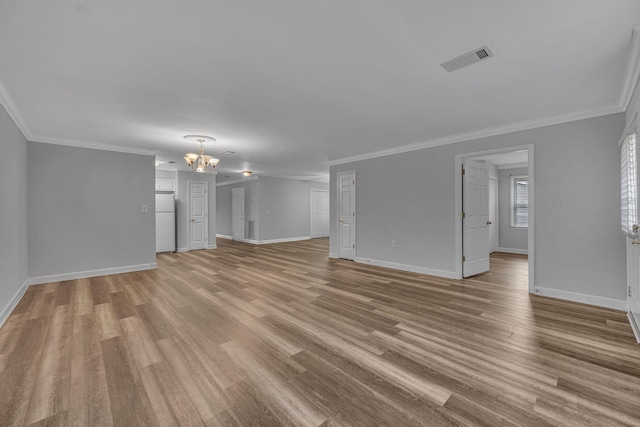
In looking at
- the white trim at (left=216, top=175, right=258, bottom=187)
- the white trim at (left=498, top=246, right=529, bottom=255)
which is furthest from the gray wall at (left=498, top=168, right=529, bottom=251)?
the white trim at (left=216, top=175, right=258, bottom=187)

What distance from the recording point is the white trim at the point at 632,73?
198 centimetres

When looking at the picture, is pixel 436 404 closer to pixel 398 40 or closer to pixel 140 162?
pixel 398 40

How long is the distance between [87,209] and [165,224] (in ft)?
9.03

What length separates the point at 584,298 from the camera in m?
3.47

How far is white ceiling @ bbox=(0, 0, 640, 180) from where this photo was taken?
67.7 inches

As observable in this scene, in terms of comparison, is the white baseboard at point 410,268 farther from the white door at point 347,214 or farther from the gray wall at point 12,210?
the gray wall at point 12,210

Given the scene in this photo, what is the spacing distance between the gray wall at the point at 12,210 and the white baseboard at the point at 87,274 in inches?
9.7

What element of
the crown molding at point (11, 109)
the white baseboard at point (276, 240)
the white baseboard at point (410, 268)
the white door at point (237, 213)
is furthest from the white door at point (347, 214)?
the crown molding at point (11, 109)

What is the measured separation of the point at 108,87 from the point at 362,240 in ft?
16.5

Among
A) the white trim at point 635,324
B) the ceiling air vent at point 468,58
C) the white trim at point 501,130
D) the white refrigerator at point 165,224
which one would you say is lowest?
the white trim at point 635,324

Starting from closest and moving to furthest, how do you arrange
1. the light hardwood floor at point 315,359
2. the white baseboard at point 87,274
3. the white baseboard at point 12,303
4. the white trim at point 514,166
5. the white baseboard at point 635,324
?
the light hardwood floor at point 315,359 < the white baseboard at point 635,324 < the white baseboard at point 12,303 < the white baseboard at point 87,274 < the white trim at point 514,166

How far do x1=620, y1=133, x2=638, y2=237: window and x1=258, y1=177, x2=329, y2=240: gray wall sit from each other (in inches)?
336

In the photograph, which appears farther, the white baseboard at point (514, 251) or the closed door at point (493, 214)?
the closed door at point (493, 214)

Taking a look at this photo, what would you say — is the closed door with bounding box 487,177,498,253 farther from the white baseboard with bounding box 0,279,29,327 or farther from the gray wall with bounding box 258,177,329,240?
the white baseboard with bounding box 0,279,29,327
